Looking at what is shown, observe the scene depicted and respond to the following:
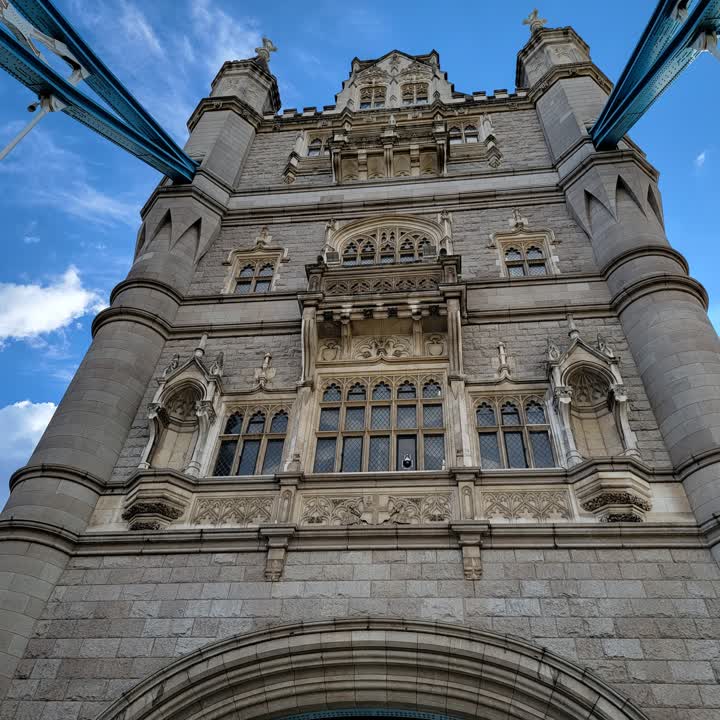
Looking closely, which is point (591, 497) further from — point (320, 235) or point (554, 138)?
point (554, 138)

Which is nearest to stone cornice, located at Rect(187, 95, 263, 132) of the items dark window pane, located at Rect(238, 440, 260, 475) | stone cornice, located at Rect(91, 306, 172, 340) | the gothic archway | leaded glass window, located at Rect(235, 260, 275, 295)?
leaded glass window, located at Rect(235, 260, 275, 295)

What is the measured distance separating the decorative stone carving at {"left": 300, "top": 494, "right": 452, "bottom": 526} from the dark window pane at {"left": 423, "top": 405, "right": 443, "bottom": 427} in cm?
151

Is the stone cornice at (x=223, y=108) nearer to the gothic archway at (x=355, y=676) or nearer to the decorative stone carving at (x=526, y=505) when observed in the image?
the decorative stone carving at (x=526, y=505)

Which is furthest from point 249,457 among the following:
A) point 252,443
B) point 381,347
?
point 381,347

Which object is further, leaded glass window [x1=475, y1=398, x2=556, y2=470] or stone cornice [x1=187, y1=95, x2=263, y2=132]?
stone cornice [x1=187, y1=95, x2=263, y2=132]

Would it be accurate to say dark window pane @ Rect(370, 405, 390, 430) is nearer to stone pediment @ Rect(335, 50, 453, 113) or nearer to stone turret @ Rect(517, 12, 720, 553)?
stone turret @ Rect(517, 12, 720, 553)

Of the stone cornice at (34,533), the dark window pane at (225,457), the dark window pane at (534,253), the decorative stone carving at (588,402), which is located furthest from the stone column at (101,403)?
the dark window pane at (534,253)

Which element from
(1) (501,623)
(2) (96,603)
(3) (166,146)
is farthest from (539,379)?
(3) (166,146)

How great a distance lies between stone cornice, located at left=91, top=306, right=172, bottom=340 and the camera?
11.7m

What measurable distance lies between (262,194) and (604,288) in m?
8.55

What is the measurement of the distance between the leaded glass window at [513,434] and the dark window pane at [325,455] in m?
2.24

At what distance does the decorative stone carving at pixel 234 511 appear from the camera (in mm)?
8805

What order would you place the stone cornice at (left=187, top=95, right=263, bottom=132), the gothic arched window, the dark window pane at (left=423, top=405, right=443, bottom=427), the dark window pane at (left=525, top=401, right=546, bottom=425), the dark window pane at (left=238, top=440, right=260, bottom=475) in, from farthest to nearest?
the gothic arched window < the stone cornice at (left=187, top=95, right=263, bottom=132) < the dark window pane at (left=423, top=405, right=443, bottom=427) < the dark window pane at (left=525, top=401, right=546, bottom=425) < the dark window pane at (left=238, top=440, right=260, bottom=475)

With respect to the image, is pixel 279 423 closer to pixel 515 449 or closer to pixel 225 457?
pixel 225 457
